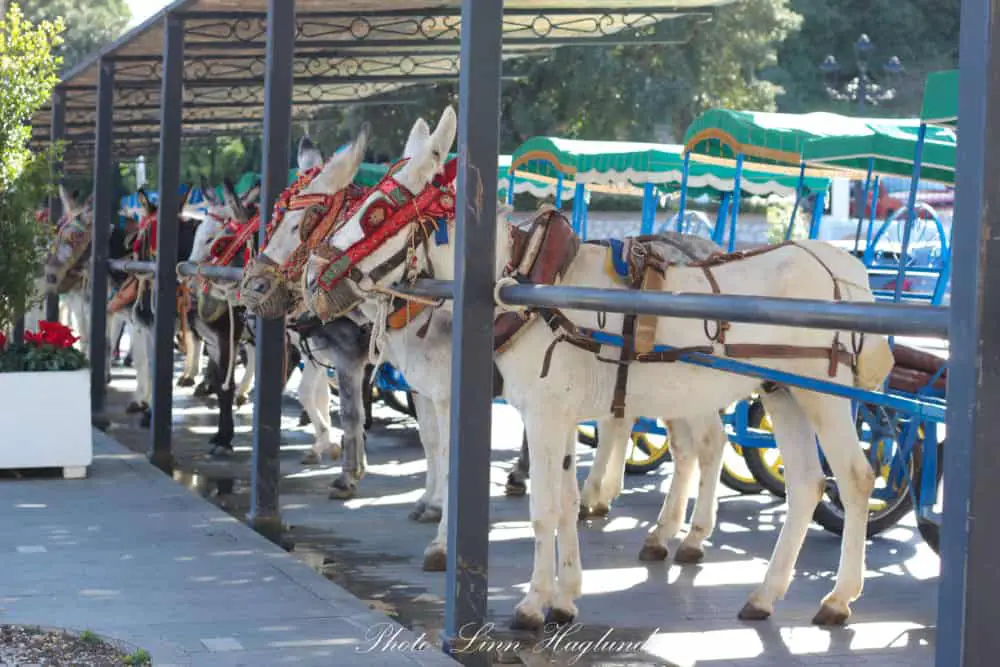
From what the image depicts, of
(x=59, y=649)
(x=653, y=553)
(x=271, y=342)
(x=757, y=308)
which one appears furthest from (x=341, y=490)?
(x=757, y=308)

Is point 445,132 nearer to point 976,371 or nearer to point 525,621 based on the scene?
point 525,621

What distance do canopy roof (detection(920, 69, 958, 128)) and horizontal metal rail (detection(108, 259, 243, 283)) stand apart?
4.46 meters

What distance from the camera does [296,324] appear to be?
37.2 feet

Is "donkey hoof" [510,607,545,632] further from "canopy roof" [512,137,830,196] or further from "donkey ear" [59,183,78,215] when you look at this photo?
"donkey ear" [59,183,78,215]

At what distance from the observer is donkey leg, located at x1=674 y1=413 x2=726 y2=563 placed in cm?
877

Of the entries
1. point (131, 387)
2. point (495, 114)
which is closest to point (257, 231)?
point (495, 114)

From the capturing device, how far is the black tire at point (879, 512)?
8742mm

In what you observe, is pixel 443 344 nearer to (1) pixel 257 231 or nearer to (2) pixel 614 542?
(2) pixel 614 542

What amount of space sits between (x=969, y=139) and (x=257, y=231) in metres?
9.04

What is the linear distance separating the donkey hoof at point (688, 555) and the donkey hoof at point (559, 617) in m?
1.73

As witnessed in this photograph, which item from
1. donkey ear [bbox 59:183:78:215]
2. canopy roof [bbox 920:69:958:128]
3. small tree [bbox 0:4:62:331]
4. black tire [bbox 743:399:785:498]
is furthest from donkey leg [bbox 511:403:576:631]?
donkey ear [bbox 59:183:78:215]

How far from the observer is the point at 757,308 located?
4387 millimetres

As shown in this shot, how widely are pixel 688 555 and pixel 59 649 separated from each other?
13.0 feet

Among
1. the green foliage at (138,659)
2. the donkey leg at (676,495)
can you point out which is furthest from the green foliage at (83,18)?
the green foliage at (138,659)
